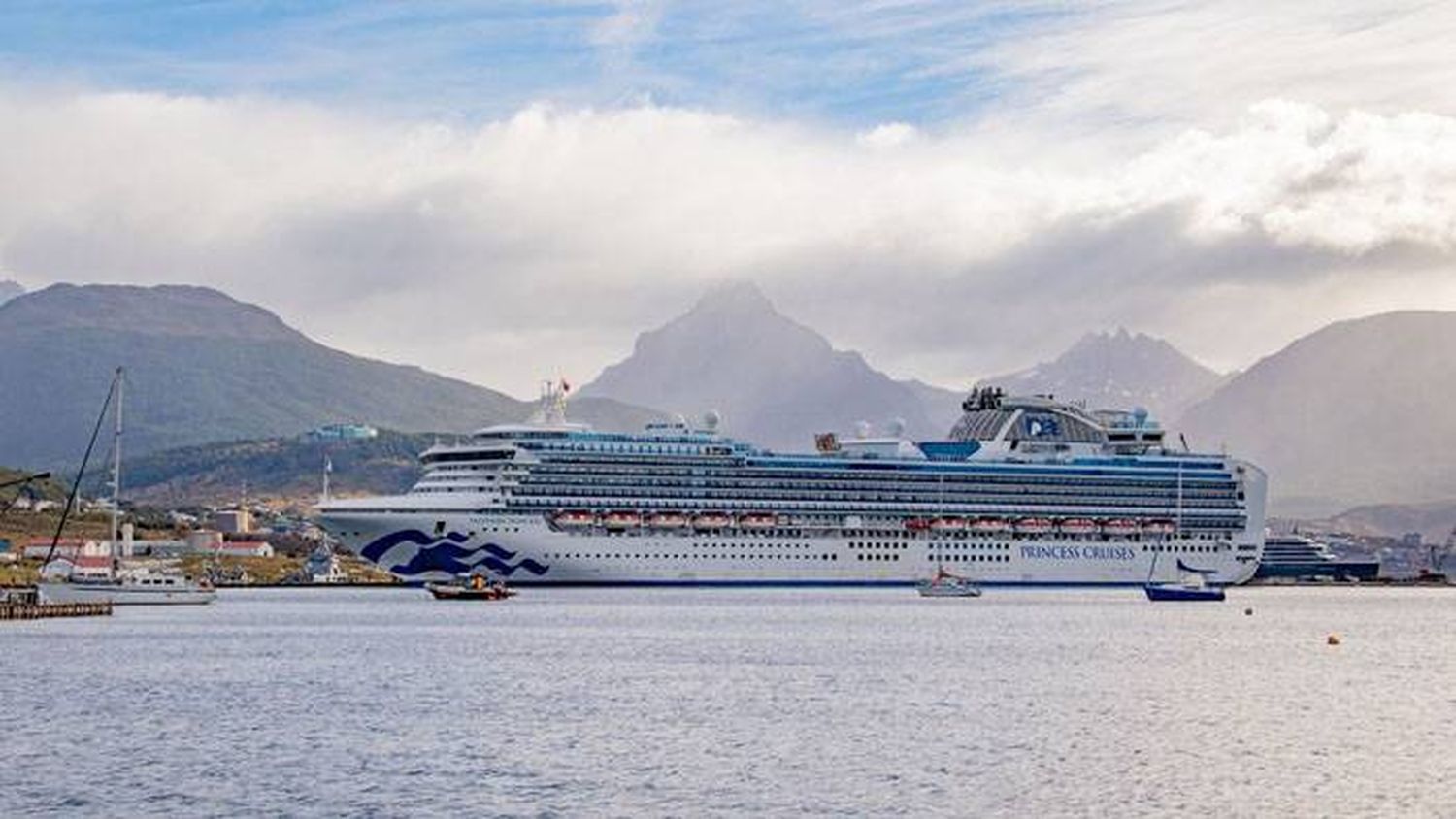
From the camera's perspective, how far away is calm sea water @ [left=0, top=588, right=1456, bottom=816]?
5488 cm

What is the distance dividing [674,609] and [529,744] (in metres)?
82.6

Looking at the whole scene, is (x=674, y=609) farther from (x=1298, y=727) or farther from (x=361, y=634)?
(x=1298, y=727)

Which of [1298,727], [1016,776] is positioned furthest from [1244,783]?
[1298,727]

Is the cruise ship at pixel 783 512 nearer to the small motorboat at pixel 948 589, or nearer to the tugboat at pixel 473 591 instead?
the tugboat at pixel 473 591

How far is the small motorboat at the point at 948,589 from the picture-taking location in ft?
575

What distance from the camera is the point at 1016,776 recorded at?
58.3 metres

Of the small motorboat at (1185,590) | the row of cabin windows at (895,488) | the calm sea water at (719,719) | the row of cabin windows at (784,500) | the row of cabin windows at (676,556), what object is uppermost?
the row of cabin windows at (895,488)

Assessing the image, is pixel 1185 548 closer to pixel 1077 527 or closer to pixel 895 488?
pixel 1077 527

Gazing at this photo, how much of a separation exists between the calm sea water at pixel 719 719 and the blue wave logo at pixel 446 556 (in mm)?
39159

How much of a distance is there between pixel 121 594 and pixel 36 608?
1926cm

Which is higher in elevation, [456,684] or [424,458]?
[424,458]

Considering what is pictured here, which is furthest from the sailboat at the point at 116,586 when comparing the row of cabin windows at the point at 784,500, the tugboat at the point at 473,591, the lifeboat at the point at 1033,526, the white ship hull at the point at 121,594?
the lifeboat at the point at 1033,526

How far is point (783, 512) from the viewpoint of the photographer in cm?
17950

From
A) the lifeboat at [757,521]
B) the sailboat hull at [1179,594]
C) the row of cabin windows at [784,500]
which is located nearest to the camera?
the row of cabin windows at [784,500]
